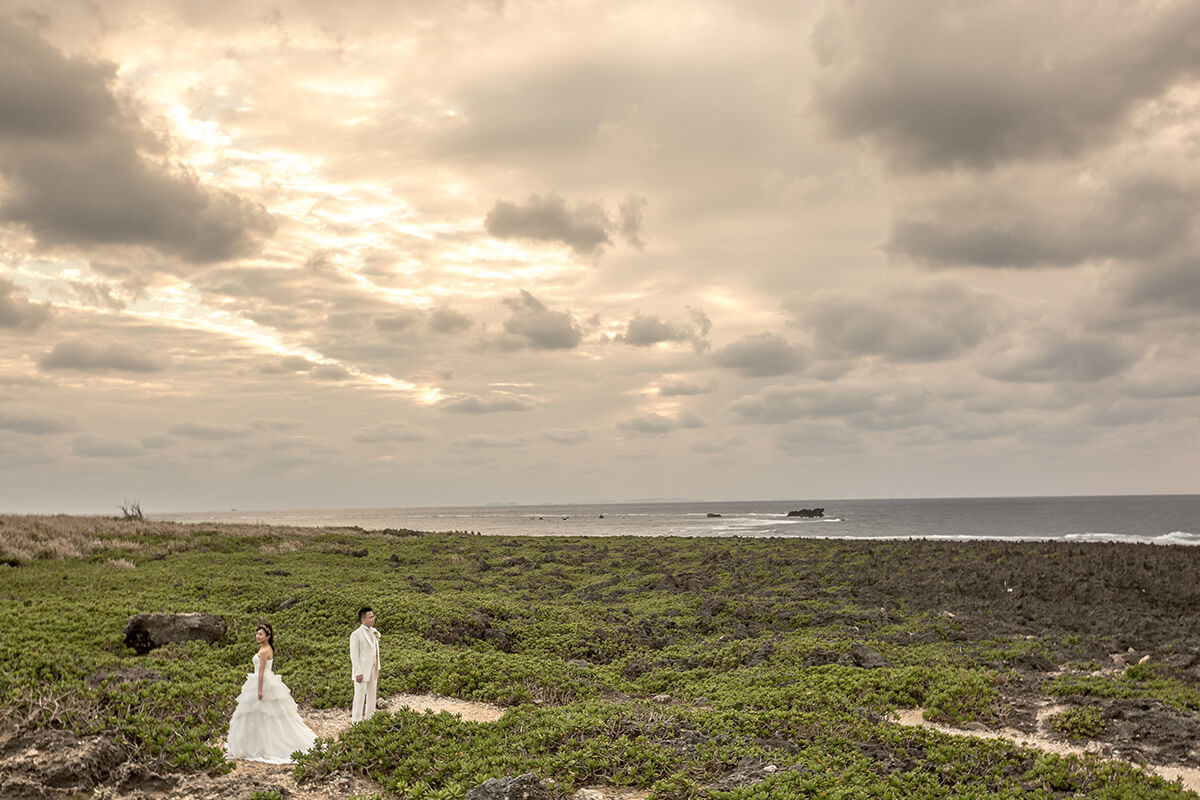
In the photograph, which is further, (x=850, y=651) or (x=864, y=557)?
(x=864, y=557)

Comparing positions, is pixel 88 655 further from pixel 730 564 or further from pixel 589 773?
pixel 730 564

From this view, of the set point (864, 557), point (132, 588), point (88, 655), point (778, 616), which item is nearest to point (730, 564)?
point (864, 557)

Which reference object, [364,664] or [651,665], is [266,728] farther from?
[651,665]

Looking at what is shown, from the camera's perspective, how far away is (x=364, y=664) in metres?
16.0

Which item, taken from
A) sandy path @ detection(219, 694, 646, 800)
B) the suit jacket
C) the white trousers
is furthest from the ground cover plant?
the suit jacket

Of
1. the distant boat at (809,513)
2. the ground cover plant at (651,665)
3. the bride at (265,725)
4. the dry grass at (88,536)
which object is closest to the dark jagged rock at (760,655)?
the ground cover plant at (651,665)

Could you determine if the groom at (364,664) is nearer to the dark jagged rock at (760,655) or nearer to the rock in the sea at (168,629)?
the rock in the sea at (168,629)

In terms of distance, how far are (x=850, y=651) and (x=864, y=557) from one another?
31.3 m

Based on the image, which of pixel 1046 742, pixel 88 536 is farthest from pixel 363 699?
pixel 88 536

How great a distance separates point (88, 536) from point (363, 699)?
1707 inches

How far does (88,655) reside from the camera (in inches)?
770

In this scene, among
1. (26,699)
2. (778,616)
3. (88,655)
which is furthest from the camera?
(778,616)

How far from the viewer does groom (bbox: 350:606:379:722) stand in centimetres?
1588

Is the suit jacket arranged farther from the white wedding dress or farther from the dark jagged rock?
the dark jagged rock
